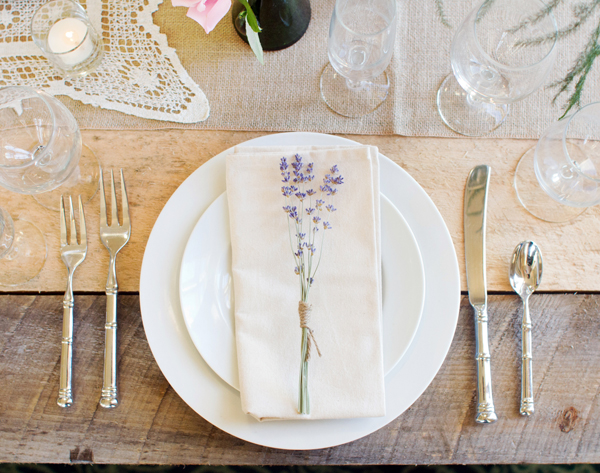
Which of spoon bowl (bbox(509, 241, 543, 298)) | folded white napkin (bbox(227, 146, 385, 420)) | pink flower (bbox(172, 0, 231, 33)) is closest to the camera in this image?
pink flower (bbox(172, 0, 231, 33))

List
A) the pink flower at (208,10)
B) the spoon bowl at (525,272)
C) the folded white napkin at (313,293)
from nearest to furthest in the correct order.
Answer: the pink flower at (208,10), the folded white napkin at (313,293), the spoon bowl at (525,272)

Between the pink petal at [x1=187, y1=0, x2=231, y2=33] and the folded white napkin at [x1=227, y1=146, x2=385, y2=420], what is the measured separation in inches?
7.9

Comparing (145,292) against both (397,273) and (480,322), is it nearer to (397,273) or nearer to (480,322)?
(397,273)

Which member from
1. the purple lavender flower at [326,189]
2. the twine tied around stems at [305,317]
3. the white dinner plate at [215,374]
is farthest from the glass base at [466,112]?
the twine tied around stems at [305,317]

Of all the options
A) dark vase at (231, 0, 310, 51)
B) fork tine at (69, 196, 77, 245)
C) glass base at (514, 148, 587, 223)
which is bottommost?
fork tine at (69, 196, 77, 245)

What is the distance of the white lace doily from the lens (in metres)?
0.82

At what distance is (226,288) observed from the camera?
2.32ft

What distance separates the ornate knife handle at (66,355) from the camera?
0.73 m

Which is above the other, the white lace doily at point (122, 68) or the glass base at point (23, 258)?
the white lace doily at point (122, 68)

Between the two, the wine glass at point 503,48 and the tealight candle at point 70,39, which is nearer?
the wine glass at point 503,48

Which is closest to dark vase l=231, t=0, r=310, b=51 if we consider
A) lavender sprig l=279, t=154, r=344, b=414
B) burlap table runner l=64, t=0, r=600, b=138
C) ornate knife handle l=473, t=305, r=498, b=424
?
burlap table runner l=64, t=0, r=600, b=138

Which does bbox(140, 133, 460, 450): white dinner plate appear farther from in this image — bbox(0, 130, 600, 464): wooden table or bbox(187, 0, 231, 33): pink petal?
bbox(187, 0, 231, 33): pink petal

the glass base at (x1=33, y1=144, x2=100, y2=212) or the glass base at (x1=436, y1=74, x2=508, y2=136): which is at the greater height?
the glass base at (x1=436, y1=74, x2=508, y2=136)

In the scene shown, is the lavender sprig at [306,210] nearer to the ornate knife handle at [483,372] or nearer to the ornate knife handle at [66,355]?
the ornate knife handle at [483,372]
